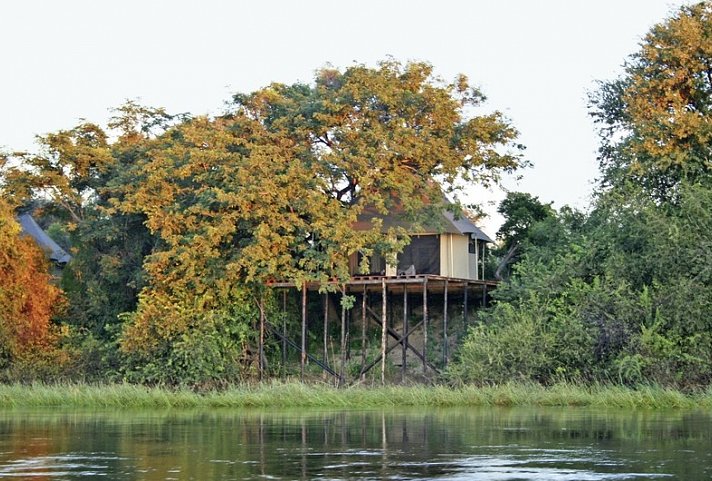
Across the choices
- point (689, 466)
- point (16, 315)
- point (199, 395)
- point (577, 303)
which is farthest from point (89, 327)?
point (689, 466)

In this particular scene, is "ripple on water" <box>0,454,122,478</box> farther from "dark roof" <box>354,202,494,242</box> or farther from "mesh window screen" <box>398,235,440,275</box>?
"mesh window screen" <box>398,235,440,275</box>

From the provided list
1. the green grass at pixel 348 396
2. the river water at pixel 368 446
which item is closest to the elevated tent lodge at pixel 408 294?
the green grass at pixel 348 396

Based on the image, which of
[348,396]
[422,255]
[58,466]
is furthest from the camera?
[422,255]

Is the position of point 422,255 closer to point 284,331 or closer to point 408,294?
point 408,294

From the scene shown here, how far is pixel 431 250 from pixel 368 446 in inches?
894

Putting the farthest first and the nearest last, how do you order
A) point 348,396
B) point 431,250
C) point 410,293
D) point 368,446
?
point 410,293 < point 431,250 < point 348,396 < point 368,446

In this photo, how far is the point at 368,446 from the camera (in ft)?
65.3

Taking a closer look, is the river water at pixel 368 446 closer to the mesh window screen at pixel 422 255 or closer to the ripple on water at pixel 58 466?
the ripple on water at pixel 58 466

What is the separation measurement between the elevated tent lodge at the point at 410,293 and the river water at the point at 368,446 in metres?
10.1

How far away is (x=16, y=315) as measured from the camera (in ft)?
136

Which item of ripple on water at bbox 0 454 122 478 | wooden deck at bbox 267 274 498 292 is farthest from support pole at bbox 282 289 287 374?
ripple on water at bbox 0 454 122 478

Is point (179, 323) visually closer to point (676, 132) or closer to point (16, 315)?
point (16, 315)

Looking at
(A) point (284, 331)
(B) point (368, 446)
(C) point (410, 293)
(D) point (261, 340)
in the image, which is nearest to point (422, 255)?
(C) point (410, 293)

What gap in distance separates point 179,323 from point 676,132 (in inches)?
624
